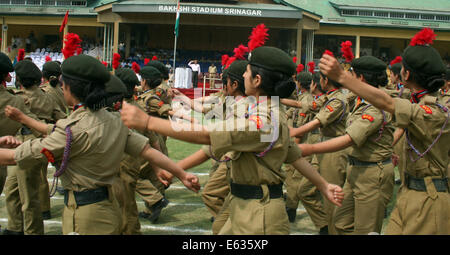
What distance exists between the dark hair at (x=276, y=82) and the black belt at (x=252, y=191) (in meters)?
0.70

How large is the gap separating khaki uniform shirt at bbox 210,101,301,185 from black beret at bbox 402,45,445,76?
133cm

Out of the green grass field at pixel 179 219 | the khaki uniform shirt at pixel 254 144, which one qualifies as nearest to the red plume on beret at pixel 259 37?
the khaki uniform shirt at pixel 254 144

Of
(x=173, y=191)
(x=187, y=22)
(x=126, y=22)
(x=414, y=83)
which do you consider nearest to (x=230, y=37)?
(x=187, y=22)

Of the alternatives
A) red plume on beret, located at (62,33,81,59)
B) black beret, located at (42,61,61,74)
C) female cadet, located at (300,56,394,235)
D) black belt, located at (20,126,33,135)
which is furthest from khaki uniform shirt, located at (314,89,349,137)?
black beret, located at (42,61,61,74)

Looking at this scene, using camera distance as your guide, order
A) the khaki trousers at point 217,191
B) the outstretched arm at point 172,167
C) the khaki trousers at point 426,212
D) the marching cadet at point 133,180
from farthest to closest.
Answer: the khaki trousers at point 217,191 → the marching cadet at point 133,180 → the khaki trousers at point 426,212 → the outstretched arm at point 172,167

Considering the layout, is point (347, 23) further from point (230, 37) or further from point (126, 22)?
point (126, 22)

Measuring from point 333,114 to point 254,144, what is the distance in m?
3.20

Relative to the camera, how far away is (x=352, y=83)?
332 cm

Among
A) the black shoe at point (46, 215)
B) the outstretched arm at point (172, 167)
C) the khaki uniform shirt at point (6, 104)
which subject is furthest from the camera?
the black shoe at point (46, 215)

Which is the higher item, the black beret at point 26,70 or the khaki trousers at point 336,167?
the black beret at point 26,70

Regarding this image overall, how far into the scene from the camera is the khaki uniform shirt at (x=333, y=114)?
20.0 feet

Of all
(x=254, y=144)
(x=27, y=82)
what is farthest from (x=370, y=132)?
(x=27, y=82)

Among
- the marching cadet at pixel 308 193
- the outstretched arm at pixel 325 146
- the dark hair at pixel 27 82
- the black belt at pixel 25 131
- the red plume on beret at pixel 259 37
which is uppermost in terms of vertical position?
the red plume on beret at pixel 259 37

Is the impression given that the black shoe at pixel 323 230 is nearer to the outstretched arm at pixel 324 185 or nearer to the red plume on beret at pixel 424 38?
the outstretched arm at pixel 324 185
